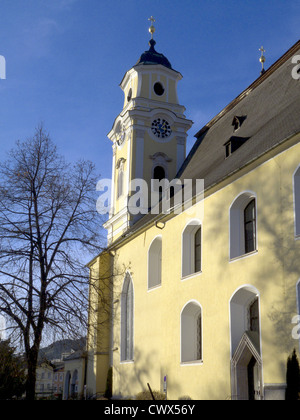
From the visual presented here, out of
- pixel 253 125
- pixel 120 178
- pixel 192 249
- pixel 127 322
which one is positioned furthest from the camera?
pixel 120 178

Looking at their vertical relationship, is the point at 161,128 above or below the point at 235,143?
above

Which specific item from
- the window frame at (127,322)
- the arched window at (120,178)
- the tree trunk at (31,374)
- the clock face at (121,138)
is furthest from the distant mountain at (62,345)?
the clock face at (121,138)

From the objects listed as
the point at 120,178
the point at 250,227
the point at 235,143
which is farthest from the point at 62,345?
the point at 120,178

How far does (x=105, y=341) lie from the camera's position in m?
29.5

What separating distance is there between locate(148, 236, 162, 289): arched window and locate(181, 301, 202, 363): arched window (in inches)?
178

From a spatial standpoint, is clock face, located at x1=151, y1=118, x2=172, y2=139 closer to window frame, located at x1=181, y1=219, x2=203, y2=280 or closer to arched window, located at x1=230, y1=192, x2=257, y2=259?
window frame, located at x1=181, y1=219, x2=203, y2=280

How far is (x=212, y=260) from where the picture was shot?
60.8 ft

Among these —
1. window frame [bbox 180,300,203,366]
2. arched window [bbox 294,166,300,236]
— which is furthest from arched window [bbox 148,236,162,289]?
arched window [bbox 294,166,300,236]

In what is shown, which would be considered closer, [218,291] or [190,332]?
[218,291]

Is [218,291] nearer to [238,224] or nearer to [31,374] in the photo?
[238,224]

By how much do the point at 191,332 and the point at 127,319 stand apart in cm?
800

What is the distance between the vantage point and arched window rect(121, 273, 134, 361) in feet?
88.5

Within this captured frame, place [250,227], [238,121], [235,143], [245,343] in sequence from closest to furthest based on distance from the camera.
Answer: [245,343] → [250,227] → [235,143] → [238,121]
